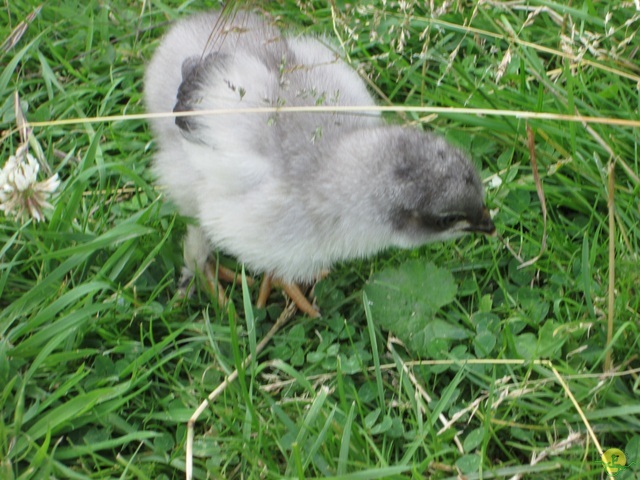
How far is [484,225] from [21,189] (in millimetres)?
1524

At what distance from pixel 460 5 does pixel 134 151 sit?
1.50 metres

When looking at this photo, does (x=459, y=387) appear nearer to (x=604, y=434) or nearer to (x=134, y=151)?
(x=604, y=434)

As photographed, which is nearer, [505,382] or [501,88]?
[505,382]

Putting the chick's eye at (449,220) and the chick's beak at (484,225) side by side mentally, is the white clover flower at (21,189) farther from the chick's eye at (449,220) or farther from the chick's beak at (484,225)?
the chick's beak at (484,225)

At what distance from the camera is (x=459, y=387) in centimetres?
276

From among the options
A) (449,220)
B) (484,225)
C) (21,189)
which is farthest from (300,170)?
(21,189)

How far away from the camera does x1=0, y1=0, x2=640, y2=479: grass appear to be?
258 cm

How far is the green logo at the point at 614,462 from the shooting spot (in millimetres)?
2375

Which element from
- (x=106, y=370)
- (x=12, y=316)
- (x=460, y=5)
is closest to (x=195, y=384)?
(x=106, y=370)

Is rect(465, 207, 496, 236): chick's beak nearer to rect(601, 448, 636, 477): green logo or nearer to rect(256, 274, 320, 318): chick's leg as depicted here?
rect(256, 274, 320, 318): chick's leg

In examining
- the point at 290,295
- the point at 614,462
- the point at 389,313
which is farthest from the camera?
the point at 290,295

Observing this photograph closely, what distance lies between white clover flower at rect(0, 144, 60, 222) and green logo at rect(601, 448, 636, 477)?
1.92 m

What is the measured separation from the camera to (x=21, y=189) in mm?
2789

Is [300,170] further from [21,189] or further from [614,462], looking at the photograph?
[614,462]
